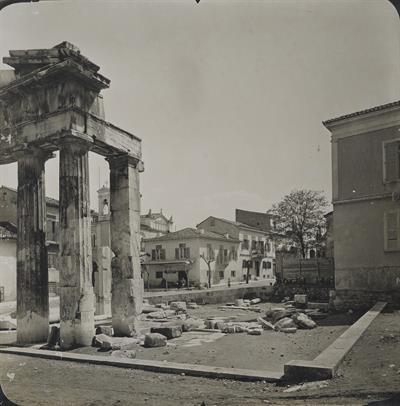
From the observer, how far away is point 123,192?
1078 cm

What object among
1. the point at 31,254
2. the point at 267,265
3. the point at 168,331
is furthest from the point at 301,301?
the point at 267,265

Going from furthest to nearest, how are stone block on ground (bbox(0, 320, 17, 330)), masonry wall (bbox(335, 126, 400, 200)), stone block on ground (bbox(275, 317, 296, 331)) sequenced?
masonry wall (bbox(335, 126, 400, 200)), stone block on ground (bbox(0, 320, 17, 330)), stone block on ground (bbox(275, 317, 296, 331))

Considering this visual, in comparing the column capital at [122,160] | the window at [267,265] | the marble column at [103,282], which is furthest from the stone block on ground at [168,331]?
the window at [267,265]

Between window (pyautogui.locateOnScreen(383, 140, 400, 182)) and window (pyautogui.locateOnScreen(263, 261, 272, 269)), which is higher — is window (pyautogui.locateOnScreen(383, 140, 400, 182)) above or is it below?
above

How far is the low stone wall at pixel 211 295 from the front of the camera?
22.7m

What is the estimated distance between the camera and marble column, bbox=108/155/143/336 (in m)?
10.3

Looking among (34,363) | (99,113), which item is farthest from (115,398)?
(99,113)

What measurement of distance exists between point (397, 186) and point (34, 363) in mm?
13771

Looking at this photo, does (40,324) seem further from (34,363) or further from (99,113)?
(99,113)

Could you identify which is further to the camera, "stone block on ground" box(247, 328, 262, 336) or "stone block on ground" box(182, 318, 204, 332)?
"stone block on ground" box(182, 318, 204, 332)

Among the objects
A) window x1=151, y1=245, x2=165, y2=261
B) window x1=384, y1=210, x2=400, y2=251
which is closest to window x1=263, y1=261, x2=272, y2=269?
window x1=151, y1=245, x2=165, y2=261

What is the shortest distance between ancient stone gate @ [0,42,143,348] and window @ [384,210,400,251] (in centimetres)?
1012

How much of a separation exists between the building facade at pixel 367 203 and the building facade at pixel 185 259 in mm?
23513

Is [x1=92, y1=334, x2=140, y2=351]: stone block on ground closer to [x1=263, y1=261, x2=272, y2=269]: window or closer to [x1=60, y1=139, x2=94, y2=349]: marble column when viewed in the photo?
[x1=60, y1=139, x2=94, y2=349]: marble column
